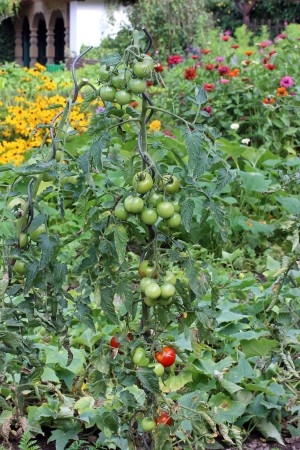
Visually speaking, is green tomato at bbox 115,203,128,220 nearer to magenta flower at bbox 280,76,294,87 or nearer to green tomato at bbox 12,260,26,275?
green tomato at bbox 12,260,26,275

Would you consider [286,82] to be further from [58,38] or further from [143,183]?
[58,38]

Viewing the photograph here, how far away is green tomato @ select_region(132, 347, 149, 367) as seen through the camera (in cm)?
176

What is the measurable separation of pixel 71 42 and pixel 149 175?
676 inches

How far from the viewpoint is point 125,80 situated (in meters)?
1.65

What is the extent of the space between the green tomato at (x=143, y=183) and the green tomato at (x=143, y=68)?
0.73 feet

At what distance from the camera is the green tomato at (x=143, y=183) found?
5.43 feet

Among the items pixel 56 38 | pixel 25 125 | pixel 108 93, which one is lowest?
pixel 56 38

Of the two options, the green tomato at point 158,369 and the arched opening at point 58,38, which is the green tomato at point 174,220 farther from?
the arched opening at point 58,38

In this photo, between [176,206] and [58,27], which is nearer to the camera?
[176,206]

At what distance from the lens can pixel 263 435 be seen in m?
2.61

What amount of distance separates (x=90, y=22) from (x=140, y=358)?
17296 mm

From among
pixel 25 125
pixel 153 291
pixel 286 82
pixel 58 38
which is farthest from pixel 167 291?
pixel 58 38

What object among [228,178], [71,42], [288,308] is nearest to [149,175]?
[228,178]

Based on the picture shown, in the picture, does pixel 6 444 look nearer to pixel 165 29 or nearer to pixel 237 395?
pixel 237 395
